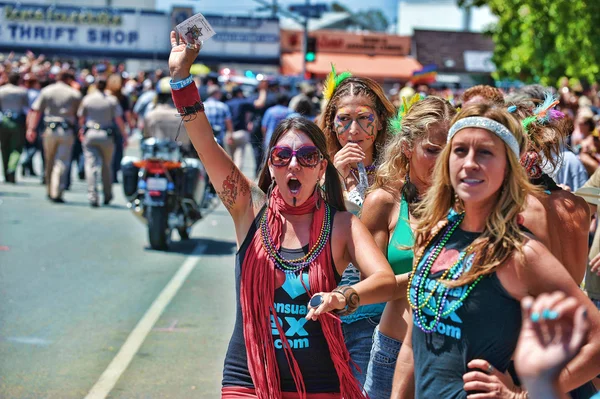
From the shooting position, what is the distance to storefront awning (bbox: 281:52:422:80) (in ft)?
207

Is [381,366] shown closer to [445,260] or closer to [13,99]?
[445,260]

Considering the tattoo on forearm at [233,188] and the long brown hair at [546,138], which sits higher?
the long brown hair at [546,138]

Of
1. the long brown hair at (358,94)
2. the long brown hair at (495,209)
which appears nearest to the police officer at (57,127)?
the long brown hair at (358,94)

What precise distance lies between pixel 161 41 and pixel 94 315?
39787 millimetres

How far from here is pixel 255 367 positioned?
3.87 m

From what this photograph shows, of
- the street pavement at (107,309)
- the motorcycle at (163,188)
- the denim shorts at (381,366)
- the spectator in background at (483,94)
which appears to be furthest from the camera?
the motorcycle at (163,188)

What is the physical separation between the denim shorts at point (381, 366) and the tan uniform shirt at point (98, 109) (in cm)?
1215

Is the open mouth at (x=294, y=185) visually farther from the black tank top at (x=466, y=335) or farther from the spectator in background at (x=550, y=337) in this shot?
the spectator in background at (x=550, y=337)

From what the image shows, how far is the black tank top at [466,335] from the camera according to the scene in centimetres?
307

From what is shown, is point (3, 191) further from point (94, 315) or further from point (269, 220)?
point (269, 220)

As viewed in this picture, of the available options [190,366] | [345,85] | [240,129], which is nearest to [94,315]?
[190,366]

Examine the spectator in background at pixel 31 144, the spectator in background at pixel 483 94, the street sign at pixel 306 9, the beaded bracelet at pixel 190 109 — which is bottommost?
the spectator in background at pixel 31 144

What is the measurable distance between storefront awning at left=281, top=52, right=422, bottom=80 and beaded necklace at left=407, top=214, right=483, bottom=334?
58.3 m

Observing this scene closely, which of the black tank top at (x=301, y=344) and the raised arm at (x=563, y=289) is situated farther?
the black tank top at (x=301, y=344)
